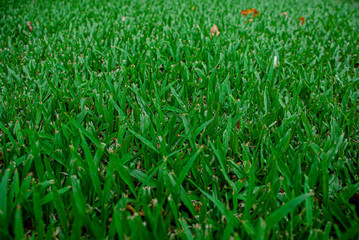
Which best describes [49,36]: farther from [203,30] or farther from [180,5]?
[180,5]

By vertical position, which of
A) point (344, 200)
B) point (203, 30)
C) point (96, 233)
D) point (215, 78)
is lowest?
point (96, 233)

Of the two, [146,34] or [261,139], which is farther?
[146,34]

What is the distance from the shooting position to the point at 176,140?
1.26 m

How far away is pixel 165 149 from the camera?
115 centimetres

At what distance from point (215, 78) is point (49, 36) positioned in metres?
1.85

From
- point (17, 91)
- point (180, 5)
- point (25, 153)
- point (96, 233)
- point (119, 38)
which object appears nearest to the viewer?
point (96, 233)

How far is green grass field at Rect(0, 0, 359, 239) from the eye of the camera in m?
0.87

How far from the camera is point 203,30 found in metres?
2.88

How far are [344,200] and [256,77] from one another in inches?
43.2

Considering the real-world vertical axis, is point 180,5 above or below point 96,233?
above

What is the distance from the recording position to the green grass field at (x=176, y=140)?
87cm

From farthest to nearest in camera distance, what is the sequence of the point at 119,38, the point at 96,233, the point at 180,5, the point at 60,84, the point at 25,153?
the point at 180,5, the point at 119,38, the point at 60,84, the point at 25,153, the point at 96,233

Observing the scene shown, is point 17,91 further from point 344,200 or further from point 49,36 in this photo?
point 344,200

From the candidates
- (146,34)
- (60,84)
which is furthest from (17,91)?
(146,34)
